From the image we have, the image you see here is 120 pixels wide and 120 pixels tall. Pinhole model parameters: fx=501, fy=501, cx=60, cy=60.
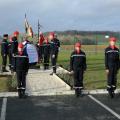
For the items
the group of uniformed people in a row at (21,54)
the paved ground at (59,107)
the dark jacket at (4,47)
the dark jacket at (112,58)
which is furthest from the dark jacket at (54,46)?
the dark jacket at (112,58)

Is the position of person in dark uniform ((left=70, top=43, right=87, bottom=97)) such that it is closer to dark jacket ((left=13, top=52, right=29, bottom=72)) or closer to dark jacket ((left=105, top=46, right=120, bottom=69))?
dark jacket ((left=105, top=46, right=120, bottom=69))

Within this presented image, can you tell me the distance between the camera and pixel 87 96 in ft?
57.6

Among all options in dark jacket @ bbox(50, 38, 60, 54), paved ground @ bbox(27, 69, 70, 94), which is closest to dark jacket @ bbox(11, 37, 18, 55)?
paved ground @ bbox(27, 69, 70, 94)

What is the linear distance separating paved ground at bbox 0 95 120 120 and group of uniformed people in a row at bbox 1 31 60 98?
842 millimetres

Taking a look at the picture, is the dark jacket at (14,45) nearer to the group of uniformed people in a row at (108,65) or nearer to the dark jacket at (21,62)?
the dark jacket at (21,62)

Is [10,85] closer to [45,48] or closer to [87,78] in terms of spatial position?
[87,78]

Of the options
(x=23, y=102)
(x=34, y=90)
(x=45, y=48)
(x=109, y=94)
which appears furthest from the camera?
(x=45, y=48)

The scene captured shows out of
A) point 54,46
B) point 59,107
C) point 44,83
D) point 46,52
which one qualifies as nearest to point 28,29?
point 46,52

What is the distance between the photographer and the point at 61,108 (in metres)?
14.9

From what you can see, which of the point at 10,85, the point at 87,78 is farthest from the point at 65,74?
the point at 10,85

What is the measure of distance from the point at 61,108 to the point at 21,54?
3447mm

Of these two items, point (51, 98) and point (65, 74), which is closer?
point (51, 98)

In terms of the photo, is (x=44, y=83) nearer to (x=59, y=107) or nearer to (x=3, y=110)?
(x=59, y=107)

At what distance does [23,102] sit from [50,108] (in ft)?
5.52
